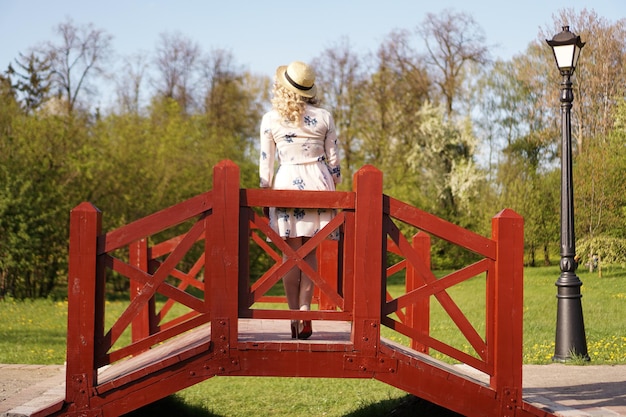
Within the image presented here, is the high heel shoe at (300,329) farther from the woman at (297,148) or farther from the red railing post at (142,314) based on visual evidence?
the red railing post at (142,314)

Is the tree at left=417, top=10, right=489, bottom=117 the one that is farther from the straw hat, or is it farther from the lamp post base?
the straw hat

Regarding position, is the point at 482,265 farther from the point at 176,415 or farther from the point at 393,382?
the point at 176,415

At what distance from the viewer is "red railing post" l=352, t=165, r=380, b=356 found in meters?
5.80

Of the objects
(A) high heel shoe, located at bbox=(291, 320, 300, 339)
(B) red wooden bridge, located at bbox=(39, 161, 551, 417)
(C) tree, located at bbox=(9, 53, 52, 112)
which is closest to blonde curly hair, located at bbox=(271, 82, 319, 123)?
(B) red wooden bridge, located at bbox=(39, 161, 551, 417)

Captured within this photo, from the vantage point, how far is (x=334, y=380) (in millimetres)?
10039

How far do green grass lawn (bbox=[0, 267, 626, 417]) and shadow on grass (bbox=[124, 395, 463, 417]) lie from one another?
11 millimetres

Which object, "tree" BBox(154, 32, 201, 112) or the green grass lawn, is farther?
"tree" BBox(154, 32, 201, 112)

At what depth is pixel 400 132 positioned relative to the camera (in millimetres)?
36406

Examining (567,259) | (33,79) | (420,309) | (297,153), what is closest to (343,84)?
(33,79)

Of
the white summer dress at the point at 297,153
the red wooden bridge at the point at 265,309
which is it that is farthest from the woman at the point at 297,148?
the red wooden bridge at the point at 265,309

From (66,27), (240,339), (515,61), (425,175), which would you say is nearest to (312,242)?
(240,339)

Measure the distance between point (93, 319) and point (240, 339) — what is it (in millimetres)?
974

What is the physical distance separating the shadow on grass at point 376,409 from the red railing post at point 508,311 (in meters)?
1.60

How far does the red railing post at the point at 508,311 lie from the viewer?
598cm
